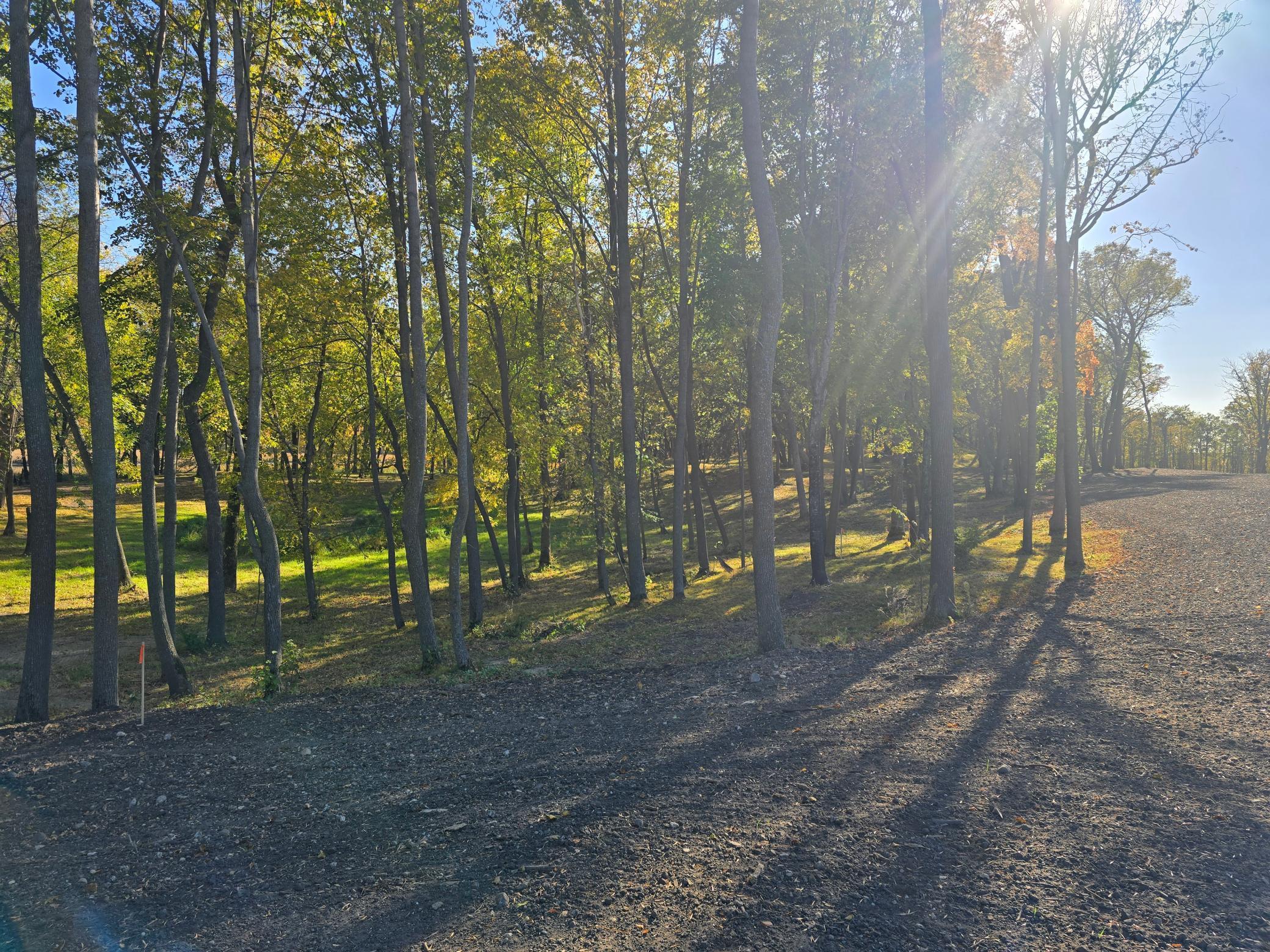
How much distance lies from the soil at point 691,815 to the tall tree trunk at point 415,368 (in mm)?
4052

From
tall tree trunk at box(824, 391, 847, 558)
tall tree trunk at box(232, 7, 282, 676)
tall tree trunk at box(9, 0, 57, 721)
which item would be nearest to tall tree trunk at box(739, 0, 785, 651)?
tall tree trunk at box(232, 7, 282, 676)

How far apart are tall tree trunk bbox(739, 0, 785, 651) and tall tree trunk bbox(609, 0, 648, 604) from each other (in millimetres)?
6716

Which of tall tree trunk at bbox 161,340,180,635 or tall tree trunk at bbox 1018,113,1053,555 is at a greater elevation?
tall tree trunk at bbox 1018,113,1053,555

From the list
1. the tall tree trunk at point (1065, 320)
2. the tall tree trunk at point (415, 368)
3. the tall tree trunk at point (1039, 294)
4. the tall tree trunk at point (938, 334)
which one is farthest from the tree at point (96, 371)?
the tall tree trunk at point (1039, 294)

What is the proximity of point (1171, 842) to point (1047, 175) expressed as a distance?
60.9 feet

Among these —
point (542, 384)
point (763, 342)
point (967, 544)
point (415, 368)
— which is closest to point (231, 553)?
point (542, 384)

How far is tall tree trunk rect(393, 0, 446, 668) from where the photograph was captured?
35.6ft

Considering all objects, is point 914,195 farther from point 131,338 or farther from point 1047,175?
point 131,338

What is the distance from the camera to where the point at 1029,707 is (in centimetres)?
655

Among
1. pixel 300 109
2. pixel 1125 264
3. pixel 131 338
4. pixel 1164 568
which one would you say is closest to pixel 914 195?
pixel 1164 568

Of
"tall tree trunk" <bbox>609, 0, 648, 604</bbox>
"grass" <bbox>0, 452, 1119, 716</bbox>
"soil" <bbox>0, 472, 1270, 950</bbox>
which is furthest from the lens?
"tall tree trunk" <bbox>609, 0, 648, 604</bbox>

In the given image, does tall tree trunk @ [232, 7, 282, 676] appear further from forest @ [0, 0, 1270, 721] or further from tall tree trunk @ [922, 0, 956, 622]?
tall tree trunk @ [922, 0, 956, 622]

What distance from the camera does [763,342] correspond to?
32.8ft

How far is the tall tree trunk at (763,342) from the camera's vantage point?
9812mm
